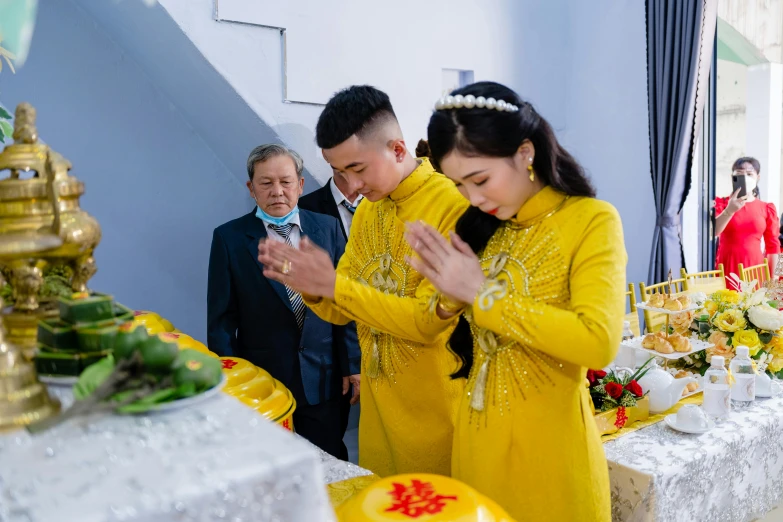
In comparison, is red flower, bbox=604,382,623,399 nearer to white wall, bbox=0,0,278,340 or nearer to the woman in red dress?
white wall, bbox=0,0,278,340

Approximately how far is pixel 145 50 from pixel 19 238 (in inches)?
89.9

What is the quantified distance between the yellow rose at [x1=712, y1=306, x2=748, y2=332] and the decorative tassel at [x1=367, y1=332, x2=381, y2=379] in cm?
135

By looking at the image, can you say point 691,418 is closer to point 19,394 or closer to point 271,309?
point 271,309

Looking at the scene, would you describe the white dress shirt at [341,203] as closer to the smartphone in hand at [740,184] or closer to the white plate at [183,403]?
the white plate at [183,403]

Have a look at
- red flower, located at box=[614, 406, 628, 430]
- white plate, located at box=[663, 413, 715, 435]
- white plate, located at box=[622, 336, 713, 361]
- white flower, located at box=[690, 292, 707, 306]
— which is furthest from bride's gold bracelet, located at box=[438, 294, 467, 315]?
white flower, located at box=[690, 292, 707, 306]

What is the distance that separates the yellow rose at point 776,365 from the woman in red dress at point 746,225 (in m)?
2.78

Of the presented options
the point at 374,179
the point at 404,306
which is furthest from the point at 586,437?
the point at 374,179

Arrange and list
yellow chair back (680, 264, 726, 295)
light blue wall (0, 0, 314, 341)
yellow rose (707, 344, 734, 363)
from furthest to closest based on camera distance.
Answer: yellow chair back (680, 264, 726, 295), light blue wall (0, 0, 314, 341), yellow rose (707, 344, 734, 363)

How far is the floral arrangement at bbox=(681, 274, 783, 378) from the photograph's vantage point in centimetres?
225

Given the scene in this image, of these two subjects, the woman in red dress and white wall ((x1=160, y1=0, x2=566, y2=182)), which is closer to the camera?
white wall ((x1=160, y1=0, x2=566, y2=182))

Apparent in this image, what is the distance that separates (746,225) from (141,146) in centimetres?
410

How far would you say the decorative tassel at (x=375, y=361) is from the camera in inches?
64.6

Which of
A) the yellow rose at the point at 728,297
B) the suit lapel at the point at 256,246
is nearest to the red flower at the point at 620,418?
the yellow rose at the point at 728,297

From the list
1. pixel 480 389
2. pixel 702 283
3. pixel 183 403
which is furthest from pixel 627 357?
pixel 183 403
